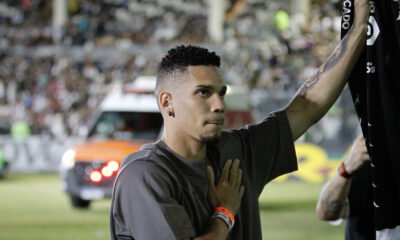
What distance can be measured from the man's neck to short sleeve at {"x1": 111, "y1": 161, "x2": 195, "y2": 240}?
0.22 m

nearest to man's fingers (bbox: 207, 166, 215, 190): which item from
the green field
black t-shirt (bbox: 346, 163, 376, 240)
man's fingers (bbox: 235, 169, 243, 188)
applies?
man's fingers (bbox: 235, 169, 243, 188)

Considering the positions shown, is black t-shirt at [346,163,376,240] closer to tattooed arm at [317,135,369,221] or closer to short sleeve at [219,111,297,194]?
tattooed arm at [317,135,369,221]

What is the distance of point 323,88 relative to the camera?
3.35 meters

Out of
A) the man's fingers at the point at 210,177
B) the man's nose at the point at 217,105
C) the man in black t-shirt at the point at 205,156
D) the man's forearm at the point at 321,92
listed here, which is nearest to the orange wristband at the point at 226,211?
the man in black t-shirt at the point at 205,156

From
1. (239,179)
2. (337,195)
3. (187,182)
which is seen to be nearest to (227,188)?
(239,179)

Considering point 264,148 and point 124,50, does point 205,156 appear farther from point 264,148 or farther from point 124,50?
point 124,50

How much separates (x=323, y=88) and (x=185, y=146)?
800 millimetres

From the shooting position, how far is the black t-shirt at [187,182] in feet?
8.66

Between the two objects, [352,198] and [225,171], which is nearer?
[225,171]

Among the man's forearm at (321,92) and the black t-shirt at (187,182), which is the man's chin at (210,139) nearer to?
the black t-shirt at (187,182)

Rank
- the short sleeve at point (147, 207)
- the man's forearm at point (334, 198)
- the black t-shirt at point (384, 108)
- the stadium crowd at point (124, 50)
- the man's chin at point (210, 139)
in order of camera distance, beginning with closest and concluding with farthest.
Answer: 1. the short sleeve at point (147, 207)
2. the man's chin at point (210, 139)
3. the black t-shirt at point (384, 108)
4. the man's forearm at point (334, 198)
5. the stadium crowd at point (124, 50)

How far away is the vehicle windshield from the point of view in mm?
12938

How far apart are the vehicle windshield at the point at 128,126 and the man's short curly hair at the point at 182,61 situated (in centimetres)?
968

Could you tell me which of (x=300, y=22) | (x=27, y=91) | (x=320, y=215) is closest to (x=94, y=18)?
(x=27, y=91)
